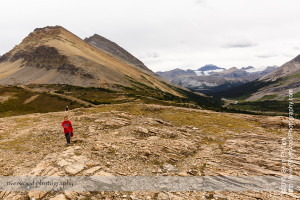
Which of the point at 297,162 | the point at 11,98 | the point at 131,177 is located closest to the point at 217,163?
the point at 297,162

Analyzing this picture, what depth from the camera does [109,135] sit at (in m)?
24.5

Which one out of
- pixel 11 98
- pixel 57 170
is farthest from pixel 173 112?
pixel 11 98

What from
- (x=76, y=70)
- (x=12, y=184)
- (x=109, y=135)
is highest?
(x=76, y=70)

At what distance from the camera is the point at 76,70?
19875cm

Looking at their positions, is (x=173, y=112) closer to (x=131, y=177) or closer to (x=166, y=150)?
(x=166, y=150)

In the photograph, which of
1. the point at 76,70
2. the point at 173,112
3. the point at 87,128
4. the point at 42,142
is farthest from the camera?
the point at 76,70

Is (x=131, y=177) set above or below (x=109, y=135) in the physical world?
below

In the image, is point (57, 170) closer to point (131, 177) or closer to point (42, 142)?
point (131, 177)

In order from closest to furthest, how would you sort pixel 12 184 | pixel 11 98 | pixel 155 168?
1. pixel 12 184
2. pixel 155 168
3. pixel 11 98

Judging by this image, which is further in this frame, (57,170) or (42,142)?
(42,142)

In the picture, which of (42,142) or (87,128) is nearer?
→ (42,142)

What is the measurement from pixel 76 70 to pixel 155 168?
671 ft

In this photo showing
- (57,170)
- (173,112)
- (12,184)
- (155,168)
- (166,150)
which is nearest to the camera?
(12,184)

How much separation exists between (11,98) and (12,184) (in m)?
115
